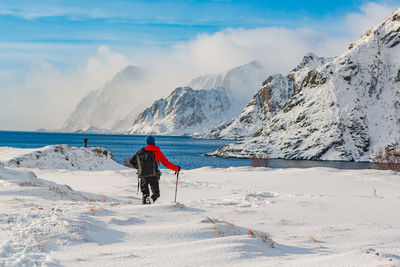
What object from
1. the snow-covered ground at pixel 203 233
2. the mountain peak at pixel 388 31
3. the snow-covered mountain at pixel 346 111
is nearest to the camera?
the snow-covered ground at pixel 203 233

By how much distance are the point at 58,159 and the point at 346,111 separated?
104486 mm

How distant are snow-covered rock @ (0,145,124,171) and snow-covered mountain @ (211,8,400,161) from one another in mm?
75767

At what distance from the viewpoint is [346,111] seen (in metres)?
115

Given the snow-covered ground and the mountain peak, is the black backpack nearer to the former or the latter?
the snow-covered ground

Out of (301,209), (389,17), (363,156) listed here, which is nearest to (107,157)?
(301,209)

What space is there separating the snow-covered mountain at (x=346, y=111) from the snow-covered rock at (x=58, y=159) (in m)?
75.8

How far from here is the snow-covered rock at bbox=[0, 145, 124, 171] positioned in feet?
101

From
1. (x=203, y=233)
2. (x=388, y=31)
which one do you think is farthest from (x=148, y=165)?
(x=388, y=31)

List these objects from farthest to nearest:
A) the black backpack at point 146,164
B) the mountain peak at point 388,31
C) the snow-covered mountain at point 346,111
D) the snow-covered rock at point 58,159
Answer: the mountain peak at point 388,31
the snow-covered mountain at point 346,111
the snow-covered rock at point 58,159
the black backpack at point 146,164

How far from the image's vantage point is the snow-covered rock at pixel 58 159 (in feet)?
101

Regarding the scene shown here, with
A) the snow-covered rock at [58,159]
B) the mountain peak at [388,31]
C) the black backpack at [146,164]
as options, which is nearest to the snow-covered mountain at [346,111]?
the mountain peak at [388,31]

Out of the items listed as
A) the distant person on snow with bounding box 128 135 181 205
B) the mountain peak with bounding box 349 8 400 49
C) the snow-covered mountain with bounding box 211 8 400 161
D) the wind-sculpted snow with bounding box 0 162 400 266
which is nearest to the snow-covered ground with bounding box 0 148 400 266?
the wind-sculpted snow with bounding box 0 162 400 266

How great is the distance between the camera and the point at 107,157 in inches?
1449

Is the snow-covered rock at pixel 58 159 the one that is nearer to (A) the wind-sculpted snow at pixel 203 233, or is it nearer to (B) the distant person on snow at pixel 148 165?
(A) the wind-sculpted snow at pixel 203 233
